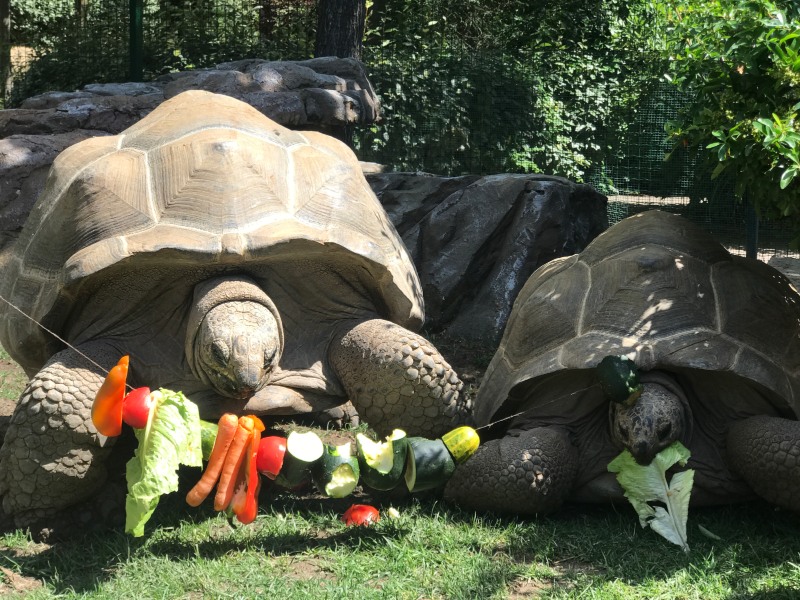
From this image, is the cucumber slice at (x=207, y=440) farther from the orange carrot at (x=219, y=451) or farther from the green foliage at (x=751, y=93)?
the green foliage at (x=751, y=93)

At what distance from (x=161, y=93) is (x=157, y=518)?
4.55 m

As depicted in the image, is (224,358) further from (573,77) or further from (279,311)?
(573,77)

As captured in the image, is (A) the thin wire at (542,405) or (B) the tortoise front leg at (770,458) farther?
(A) the thin wire at (542,405)

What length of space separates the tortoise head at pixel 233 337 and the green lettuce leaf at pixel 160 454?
0.22m

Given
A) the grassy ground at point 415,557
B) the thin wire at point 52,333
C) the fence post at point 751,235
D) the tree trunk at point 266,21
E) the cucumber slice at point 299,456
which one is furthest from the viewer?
the tree trunk at point 266,21

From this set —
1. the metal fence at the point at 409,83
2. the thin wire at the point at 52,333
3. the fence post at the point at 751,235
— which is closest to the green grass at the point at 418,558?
the thin wire at the point at 52,333

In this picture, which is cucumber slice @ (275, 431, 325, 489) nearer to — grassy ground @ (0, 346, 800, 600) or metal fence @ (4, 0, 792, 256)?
grassy ground @ (0, 346, 800, 600)

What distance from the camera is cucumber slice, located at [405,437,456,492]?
3320 mm

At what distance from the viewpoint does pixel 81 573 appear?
3.12 metres

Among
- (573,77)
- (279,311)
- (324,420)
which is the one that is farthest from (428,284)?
(573,77)

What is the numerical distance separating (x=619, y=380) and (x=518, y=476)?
1.59 ft

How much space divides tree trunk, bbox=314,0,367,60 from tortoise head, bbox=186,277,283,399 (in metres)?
5.55

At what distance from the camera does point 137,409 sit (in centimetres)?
315

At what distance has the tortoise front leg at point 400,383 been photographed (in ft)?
12.0
